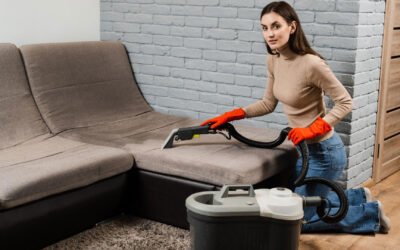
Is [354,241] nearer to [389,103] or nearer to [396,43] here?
[389,103]

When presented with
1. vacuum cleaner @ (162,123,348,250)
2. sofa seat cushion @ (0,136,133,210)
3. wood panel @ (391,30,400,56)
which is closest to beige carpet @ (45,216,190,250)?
sofa seat cushion @ (0,136,133,210)

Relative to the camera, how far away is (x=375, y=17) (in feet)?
10.2

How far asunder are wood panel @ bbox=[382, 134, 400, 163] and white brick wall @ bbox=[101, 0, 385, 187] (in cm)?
23

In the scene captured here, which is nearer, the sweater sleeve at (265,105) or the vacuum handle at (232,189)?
the vacuum handle at (232,189)

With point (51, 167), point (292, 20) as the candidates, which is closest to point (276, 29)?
point (292, 20)

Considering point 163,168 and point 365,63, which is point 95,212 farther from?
point 365,63

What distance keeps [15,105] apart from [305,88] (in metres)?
1.53

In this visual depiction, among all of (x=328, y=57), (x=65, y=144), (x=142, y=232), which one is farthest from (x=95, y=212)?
(x=328, y=57)

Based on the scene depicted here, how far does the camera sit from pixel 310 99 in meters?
2.62

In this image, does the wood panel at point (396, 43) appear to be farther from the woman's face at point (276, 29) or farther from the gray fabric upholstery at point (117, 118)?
the woman's face at point (276, 29)

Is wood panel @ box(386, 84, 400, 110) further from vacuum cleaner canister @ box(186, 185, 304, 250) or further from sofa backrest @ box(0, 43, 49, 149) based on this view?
sofa backrest @ box(0, 43, 49, 149)

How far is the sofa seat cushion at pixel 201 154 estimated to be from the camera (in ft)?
8.31

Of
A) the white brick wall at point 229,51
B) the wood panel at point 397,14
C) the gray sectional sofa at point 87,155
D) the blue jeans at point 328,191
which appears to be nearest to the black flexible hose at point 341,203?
the blue jeans at point 328,191

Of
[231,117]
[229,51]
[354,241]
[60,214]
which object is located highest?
[229,51]
